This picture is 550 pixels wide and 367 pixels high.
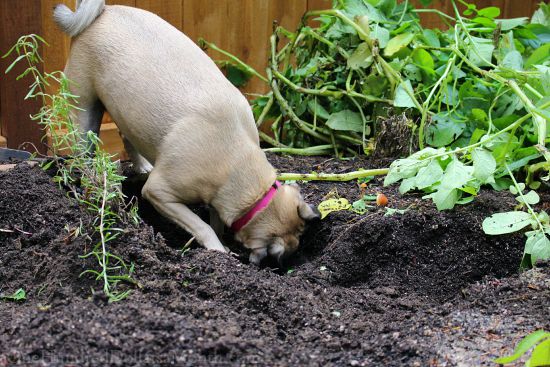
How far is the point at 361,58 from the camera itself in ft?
16.6

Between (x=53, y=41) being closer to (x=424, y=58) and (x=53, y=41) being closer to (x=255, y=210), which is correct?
(x=255, y=210)

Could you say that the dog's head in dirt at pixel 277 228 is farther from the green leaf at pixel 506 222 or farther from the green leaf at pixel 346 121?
the green leaf at pixel 346 121

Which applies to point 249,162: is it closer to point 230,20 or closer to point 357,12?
point 357,12

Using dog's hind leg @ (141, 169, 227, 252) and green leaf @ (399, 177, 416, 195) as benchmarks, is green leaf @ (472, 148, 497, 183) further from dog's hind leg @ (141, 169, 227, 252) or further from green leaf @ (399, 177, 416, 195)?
A: dog's hind leg @ (141, 169, 227, 252)

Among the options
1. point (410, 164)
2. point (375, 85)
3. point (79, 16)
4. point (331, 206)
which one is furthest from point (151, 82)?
point (375, 85)

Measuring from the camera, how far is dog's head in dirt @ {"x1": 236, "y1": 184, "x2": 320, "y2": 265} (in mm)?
3775

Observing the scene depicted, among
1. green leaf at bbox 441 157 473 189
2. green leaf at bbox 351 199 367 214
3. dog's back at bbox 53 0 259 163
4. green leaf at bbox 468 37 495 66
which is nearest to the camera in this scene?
green leaf at bbox 441 157 473 189

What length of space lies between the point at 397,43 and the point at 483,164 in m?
1.62

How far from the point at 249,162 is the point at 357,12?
1989mm

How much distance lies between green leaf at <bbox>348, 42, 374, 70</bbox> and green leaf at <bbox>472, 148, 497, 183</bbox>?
61.8 inches

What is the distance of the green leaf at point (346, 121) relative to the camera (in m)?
5.15

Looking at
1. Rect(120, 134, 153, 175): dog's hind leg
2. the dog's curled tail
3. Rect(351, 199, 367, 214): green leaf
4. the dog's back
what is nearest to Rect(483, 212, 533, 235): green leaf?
Rect(351, 199, 367, 214): green leaf

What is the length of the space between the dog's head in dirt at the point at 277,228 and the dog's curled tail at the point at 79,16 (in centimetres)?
146

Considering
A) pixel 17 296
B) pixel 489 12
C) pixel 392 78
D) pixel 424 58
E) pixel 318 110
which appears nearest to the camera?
pixel 17 296
